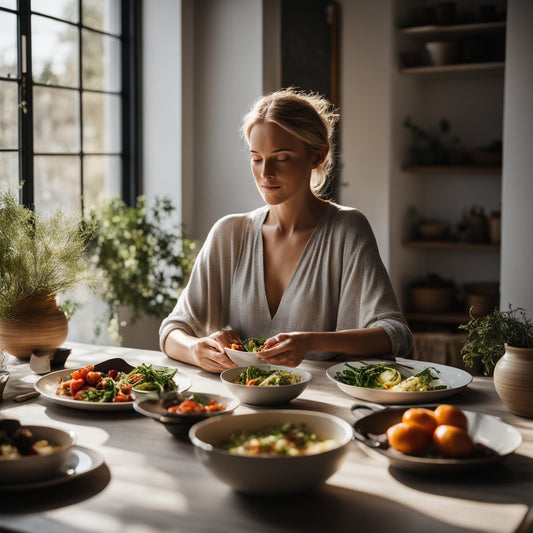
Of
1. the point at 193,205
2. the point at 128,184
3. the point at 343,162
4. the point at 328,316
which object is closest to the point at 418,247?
the point at 343,162

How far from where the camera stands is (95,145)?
3914 millimetres

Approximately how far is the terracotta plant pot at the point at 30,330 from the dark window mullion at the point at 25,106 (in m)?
1.22

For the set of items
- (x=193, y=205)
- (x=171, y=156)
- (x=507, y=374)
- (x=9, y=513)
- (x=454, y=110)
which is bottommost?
(x=9, y=513)

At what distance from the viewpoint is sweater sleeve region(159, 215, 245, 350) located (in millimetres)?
2375

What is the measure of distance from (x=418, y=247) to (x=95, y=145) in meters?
2.42

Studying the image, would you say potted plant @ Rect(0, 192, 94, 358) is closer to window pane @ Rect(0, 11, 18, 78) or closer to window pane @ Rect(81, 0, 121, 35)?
window pane @ Rect(0, 11, 18, 78)

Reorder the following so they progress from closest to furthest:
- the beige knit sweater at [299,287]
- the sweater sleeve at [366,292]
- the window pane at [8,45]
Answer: the sweater sleeve at [366,292]
the beige knit sweater at [299,287]
the window pane at [8,45]

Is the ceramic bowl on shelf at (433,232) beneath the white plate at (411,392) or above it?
above

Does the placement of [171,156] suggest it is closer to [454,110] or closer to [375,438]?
[454,110]

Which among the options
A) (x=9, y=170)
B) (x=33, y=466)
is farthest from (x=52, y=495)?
Answer: (x=9, y=170)

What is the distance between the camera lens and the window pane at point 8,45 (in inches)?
126

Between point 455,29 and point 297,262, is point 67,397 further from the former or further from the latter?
point 455,29

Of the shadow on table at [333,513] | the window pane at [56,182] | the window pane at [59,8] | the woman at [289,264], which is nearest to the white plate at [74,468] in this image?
the shadow on table at [333,513]

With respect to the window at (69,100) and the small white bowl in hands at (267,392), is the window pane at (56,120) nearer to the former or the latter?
the window at (69,100)
